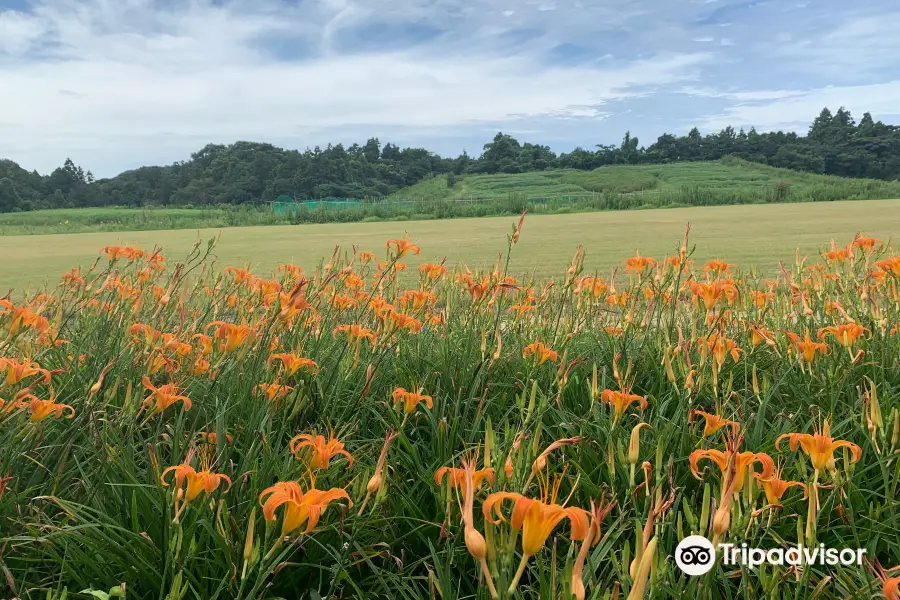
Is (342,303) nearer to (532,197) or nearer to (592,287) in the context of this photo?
(592,287)

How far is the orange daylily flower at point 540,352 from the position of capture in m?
1.82

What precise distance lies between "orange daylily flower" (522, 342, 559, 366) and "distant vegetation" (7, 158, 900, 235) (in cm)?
2168

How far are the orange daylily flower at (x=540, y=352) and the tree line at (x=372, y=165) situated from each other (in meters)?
56.1

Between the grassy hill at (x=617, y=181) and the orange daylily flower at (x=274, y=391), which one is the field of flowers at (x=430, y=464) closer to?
the orange daylily flower at (x=274, y=391)

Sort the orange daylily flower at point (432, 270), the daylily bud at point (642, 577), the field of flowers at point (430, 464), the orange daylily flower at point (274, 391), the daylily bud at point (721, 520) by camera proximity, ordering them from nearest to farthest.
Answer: the daylily bud at point (642, 577)
the daylily bud at point (721, 520)
the field of flowers at point (430, 464)
the orange daylily flower at point (274, 391)
the orange daylily flower at point (432, 270)

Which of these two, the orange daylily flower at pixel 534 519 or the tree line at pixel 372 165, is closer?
the orange daylily flower at pixel 534 519

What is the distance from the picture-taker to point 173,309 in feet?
9.12

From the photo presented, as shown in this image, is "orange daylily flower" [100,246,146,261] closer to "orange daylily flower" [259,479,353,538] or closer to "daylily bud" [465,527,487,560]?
"orange daylily flower" [259,479,353,538]

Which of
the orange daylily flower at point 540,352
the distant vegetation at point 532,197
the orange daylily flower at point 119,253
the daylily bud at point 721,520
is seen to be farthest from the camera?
the distant vegetation at point 532,197

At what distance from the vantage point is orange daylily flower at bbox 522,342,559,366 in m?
1.82

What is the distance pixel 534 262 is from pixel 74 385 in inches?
275

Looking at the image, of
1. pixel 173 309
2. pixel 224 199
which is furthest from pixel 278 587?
pixel 224 199

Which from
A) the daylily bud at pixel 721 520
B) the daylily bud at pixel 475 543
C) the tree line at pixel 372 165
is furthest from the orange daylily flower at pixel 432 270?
the tree line at pixel 372 165

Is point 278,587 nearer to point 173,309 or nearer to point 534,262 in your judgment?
point 173,309
